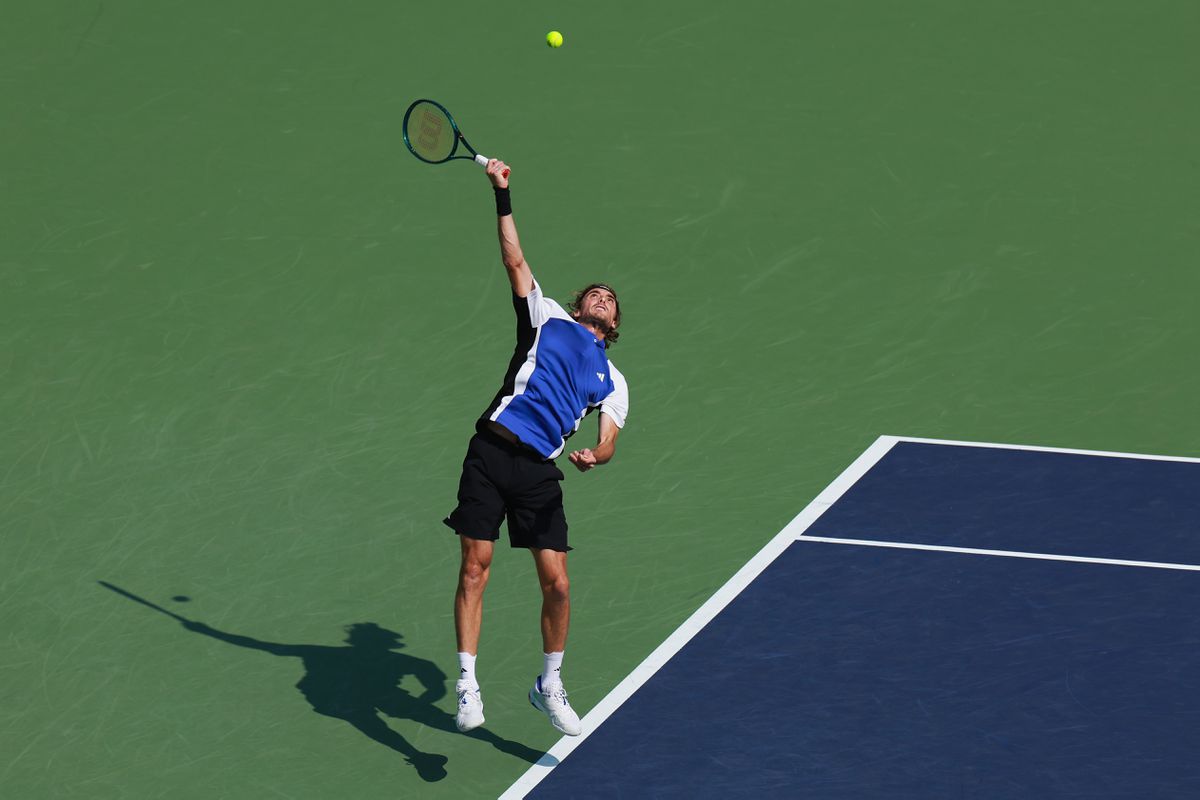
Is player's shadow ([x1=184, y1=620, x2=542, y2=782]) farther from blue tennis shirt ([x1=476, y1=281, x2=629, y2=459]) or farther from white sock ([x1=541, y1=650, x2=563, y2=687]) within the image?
blue tennis shirt ([x1=476, y1=281, x2=629, y2=459])

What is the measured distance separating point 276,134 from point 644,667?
6671mm

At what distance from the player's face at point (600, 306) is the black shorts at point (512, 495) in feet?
2.57

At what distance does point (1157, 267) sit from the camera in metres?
15.3


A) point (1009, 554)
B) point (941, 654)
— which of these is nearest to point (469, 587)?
point (941, 654)

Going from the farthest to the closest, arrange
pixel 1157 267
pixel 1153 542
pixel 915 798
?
pixel 1157 267 → pixel 1153 542 → pixel 915 798

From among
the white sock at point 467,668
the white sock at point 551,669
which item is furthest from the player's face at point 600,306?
the white sock at point 467,668

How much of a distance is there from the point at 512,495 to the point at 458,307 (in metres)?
4.49

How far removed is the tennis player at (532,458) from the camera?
10.4 meters

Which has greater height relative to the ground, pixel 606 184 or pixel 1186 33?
pixel 1186 33

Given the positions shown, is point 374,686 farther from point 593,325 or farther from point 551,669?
point 593,325

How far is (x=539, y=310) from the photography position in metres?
10.7

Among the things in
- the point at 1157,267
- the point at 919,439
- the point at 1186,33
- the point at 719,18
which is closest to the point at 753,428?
the point at 919,439

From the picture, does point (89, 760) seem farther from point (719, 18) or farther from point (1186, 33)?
point (1186, 33)

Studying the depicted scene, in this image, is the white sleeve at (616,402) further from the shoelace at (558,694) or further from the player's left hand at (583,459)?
the shoelace at (558,694)
